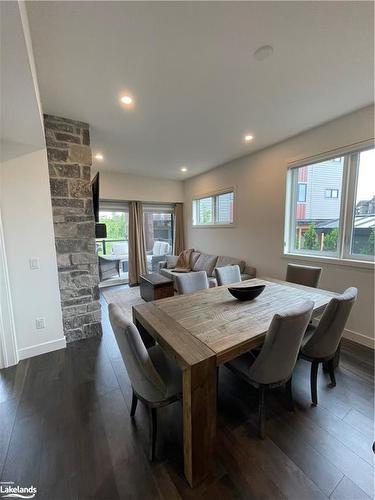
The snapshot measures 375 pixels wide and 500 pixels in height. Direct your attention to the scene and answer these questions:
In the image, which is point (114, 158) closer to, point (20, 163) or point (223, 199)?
point (20, 163)

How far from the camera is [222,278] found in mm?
2701

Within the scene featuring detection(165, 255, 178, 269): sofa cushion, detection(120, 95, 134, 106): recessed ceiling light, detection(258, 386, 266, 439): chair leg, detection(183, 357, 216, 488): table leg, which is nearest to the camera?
detection(183, 357, 216, 488): table leg

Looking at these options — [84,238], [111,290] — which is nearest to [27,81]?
[84,238]

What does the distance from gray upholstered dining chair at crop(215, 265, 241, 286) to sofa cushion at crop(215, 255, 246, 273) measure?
1.14m

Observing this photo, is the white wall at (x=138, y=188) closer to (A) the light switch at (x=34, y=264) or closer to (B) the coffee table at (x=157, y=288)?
(B) the coffee table at (x=157, y=288)

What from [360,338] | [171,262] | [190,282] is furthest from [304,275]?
[171,262]

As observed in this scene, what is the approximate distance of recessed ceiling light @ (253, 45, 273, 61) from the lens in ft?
5.03

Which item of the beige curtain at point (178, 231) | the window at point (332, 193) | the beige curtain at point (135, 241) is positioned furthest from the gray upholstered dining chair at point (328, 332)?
the beige curtain at point (178, 231)

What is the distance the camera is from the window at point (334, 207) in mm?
2488

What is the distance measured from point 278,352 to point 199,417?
598mm

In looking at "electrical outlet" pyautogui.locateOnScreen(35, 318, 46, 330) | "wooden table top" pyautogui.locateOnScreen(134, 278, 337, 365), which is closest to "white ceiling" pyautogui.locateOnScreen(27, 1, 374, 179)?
"wooden table top" pyautogui.locateOnScreen(134, 278, 337, 365)

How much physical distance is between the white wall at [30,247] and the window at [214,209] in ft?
11.0

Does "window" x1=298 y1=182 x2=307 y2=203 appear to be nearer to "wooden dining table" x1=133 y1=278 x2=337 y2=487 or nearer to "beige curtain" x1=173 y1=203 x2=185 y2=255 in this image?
"wooden dining table" x1=133 y1=278 x2=337 y2=487

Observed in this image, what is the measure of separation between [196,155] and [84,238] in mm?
2589
